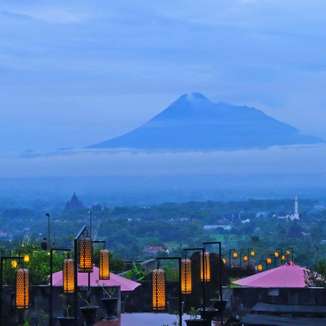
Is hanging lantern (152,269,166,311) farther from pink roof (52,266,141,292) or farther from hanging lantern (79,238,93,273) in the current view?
pink roof (52,266,141,292)

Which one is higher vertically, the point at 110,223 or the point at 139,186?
the point at 139,186

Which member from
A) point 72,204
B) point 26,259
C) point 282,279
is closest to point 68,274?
point 26,259

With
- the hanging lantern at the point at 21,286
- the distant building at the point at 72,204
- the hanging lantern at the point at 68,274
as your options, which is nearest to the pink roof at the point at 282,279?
the hanging lantern at the point at 68,274

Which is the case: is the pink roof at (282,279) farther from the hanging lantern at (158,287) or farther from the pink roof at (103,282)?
the hanging lantern at (158,287)

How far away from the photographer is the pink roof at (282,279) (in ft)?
44.9

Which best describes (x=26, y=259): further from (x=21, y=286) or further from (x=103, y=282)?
(x=21, y=286)

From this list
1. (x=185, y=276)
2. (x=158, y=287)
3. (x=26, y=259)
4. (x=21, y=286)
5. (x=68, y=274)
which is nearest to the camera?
(x=21, y=286)

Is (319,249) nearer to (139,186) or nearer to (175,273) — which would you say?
(175,273)

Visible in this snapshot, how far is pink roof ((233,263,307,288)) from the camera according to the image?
13695 millimetres

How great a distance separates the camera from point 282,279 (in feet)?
45.3

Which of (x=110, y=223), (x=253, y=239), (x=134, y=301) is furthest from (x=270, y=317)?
(x=110, y=223)

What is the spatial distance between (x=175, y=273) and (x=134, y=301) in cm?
149

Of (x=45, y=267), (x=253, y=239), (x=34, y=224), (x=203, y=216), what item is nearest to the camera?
(x=45, y=267)

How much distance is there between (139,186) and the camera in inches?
5167
